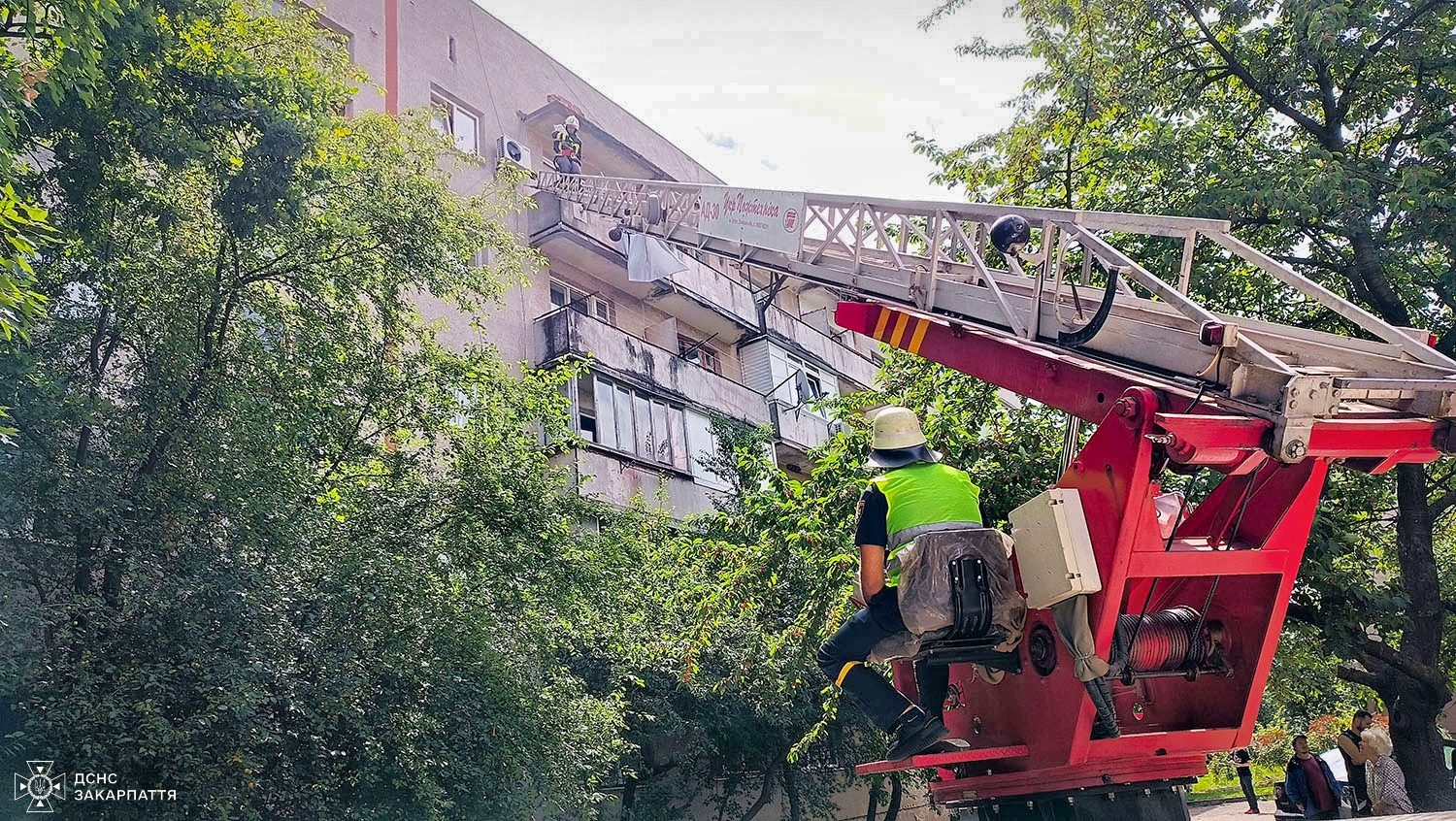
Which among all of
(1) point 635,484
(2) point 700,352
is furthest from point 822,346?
(1) point 635,484

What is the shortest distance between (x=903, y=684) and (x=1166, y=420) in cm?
253

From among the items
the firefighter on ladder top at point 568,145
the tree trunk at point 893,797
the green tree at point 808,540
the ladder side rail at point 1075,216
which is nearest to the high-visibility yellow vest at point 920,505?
the ladder side rail at point 1075,216

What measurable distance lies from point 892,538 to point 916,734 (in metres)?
1.18

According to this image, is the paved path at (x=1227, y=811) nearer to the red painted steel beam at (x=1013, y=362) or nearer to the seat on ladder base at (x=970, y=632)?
the red painted steel beam at (x=1013, y=362)

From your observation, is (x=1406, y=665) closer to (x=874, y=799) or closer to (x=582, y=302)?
(x=874, y=799)

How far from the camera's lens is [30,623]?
7.39 meters

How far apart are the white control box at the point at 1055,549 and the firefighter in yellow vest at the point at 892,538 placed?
315 millimetres

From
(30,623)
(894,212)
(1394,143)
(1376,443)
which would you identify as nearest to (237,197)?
(30,623)

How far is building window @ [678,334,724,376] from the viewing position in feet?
83.4

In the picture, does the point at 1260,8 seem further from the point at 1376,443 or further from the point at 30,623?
the point at 30,623

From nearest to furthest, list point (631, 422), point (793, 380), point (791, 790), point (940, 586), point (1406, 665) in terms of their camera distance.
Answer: point (940, 586) < point (1406, 665) < point (791, 790) < point (631, 422) < point (793, 380)

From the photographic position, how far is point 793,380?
1057 inches

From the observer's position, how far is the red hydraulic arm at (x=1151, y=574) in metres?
5.39

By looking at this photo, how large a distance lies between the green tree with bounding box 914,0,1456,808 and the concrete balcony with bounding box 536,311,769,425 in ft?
30.7
